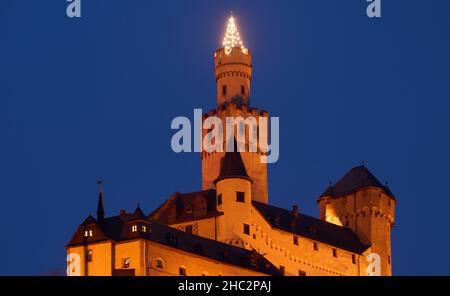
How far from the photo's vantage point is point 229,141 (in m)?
172

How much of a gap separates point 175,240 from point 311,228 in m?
25.1

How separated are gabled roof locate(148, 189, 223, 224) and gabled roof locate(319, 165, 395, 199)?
2146cm

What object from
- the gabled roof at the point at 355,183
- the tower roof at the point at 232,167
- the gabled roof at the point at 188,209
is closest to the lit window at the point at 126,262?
the gabled roof at the point at 188,209

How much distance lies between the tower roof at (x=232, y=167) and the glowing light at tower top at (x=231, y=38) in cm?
2296

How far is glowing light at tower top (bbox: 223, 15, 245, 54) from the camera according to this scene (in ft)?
603

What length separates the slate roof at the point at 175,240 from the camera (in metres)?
144

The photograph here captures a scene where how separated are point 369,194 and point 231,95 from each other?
1813 centimetres

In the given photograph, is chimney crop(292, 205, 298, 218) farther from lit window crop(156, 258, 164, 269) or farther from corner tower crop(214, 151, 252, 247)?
lit window crop(156, 258, 164, 269)

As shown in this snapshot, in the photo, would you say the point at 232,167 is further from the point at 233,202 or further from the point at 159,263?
the point at 159,263

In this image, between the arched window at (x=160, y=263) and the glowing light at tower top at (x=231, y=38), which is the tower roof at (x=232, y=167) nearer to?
the arched window at (x=160, y=263)

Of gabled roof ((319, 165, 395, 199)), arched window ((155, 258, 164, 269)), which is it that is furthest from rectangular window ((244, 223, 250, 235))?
gabled roof ((319, 165, 395, 199))
